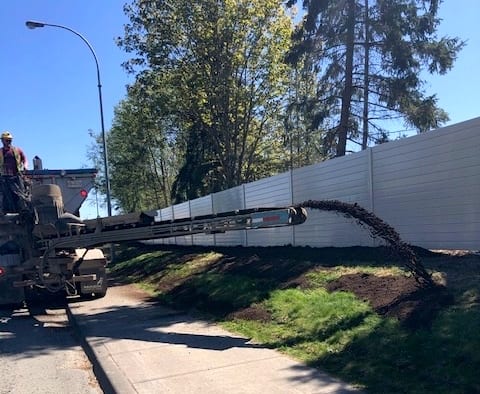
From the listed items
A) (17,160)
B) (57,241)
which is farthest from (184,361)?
(17,160)

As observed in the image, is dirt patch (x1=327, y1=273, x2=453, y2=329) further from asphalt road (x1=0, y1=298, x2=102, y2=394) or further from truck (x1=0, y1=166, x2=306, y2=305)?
asphalt road (x1=0, y1=298, x2=102, y2=394)

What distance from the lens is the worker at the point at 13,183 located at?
39.8 feet

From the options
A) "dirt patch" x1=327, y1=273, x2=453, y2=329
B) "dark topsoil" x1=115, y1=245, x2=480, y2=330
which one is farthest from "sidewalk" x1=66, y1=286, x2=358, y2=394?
"dirt patch" x1=327, y1=273, x2=453, y2=329

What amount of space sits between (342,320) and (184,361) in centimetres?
206

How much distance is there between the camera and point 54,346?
8836 mm

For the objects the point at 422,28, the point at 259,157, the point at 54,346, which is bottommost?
the point at 54,346

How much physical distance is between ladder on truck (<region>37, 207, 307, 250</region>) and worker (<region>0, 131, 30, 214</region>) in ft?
3.85

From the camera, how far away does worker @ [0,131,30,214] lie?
12.1m

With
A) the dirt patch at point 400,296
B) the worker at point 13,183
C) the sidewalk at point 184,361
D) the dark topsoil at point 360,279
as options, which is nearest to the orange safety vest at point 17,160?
the worker at point 13,183

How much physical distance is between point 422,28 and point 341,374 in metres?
17.8

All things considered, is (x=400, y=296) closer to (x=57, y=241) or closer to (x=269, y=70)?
(x=57, y=241)

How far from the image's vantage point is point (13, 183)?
40.4 feet

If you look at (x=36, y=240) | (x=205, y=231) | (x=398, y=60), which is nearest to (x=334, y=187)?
(x=205, y=231)

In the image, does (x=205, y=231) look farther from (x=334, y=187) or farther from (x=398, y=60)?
(x=398, y=60)
